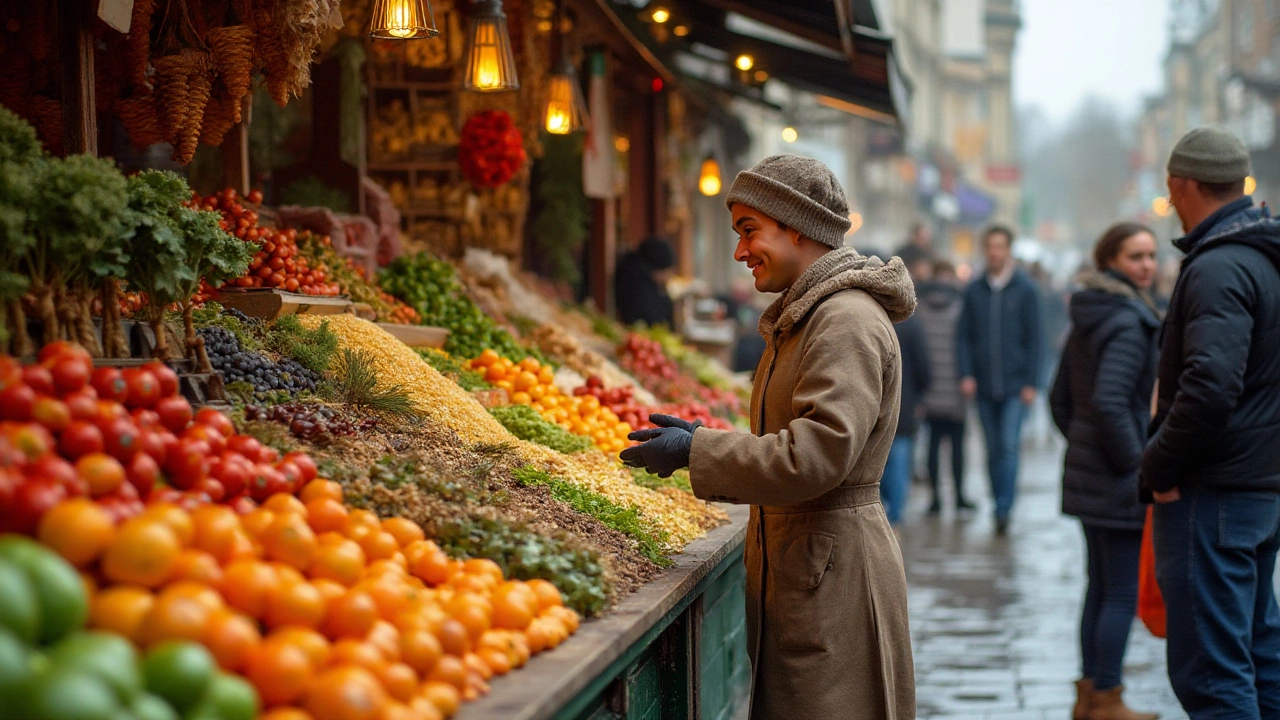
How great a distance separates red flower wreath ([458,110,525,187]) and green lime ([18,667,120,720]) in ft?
23.9

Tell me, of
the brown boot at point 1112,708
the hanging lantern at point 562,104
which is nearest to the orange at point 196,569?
the brown boot at point 1112,708

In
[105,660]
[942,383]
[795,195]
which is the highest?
[795,195]

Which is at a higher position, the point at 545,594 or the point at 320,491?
the point at 320,491

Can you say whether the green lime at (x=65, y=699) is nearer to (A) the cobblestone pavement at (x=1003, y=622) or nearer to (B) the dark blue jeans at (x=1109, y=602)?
(A) the cobblestone pavement at (x=1003, y=622)

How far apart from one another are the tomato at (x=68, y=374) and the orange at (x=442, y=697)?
1056 mm

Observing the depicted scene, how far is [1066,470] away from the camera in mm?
5969

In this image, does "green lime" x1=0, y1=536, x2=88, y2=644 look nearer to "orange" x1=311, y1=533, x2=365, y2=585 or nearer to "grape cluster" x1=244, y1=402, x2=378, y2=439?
"orange" x1=311, y1=533, x2=365, y2=585

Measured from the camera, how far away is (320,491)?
310cm

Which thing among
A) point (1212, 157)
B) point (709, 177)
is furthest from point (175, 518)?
point (709, 177)

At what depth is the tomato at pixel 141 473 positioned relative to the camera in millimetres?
2717

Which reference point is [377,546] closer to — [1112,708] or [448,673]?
[448,673]

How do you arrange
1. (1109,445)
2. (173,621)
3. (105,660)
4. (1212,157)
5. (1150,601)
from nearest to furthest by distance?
(105,660) < (173,621) < (1212,157) < (1150,601) < (1109,445)

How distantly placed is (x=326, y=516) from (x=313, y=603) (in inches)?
21.9

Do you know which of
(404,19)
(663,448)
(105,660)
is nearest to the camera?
(105,660)
